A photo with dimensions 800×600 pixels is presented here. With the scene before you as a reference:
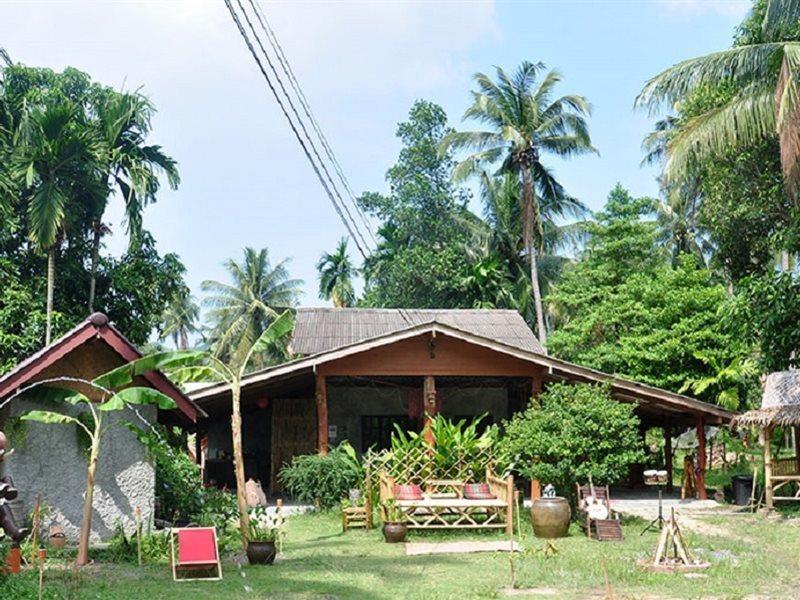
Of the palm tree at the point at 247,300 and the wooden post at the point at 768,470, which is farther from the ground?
the palm tree at the point at 247,300

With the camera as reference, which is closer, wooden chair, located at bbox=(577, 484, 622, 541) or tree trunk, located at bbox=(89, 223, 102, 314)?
wooden chair, located at bbox=(577, 484, 622, 541)

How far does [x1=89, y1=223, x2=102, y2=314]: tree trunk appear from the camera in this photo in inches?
1144

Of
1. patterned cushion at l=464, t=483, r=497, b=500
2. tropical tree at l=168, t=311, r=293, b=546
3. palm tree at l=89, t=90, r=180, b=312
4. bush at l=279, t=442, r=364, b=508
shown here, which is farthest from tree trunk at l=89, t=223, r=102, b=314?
patterned cushion at l=464, t=483, r=497, b=500

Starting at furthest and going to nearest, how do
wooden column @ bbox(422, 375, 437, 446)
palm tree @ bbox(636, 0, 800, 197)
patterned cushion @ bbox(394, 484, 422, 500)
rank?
wooden column @ bbox(422, 375, 437, 446) < palm tree @ bbox(636, 0, 800, 197) < patterned cushion @ bbox(394, 484, 422, 500)

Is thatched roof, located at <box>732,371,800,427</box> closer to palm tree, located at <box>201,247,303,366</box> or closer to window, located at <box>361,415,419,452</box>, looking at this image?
window, located at <box>361,415,419,452</box>

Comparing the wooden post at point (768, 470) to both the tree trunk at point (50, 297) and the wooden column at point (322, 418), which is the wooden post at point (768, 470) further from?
the tree trunk at point (50, 297)

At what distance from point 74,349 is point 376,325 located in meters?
13.7

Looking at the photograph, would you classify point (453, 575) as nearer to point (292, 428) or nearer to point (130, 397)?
point (130, 397)

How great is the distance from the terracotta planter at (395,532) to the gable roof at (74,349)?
4.01 metres

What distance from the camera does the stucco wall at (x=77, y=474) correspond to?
12.4 meters

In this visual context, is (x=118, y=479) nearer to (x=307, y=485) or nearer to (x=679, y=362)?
(x=307, y=485)

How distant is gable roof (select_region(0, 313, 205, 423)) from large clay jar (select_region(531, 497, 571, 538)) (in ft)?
20.1

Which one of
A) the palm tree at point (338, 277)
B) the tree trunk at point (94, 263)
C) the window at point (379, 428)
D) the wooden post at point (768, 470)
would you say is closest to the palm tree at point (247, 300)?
the palm tree at point (338, 277)

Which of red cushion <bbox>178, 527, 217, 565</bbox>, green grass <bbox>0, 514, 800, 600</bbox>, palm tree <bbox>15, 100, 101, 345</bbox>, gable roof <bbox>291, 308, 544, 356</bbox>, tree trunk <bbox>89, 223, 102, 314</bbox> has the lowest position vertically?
green grass <bbox>0, 514, 800, 600</bbox>
